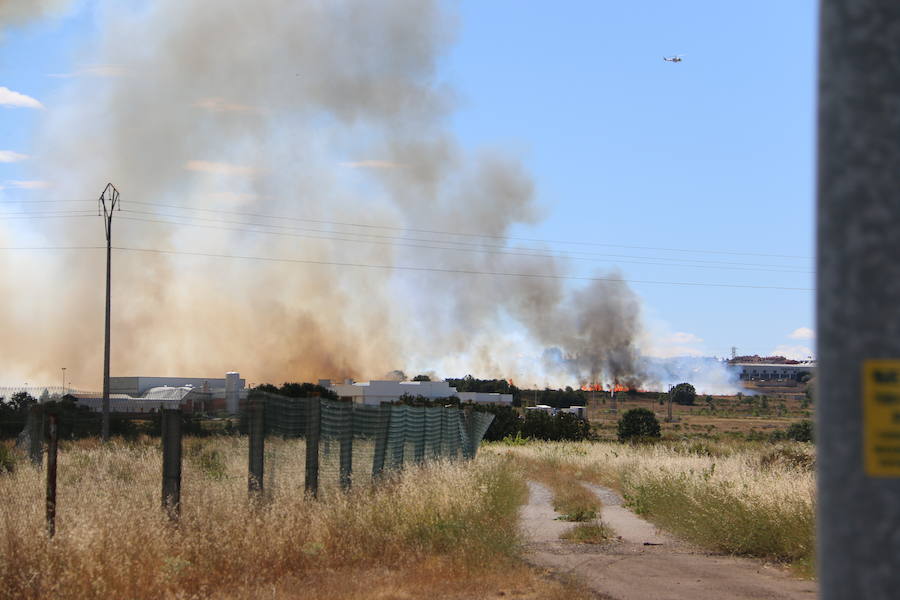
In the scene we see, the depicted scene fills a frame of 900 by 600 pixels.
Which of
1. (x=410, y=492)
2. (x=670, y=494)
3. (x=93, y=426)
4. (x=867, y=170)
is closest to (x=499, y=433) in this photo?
(x=93, y=426)

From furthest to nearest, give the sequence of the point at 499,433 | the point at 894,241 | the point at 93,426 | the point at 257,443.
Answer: the point at 499,433, the point at 93,426, the point at 257,443, the point at 894,241

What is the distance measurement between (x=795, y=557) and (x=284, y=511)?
643cm

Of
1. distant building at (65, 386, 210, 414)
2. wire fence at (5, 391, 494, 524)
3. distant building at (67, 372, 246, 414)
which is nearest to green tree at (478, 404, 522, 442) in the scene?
distant building at (65, 386, 210, 414)

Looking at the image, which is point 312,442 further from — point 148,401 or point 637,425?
point 148,401

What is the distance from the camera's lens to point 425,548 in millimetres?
11281

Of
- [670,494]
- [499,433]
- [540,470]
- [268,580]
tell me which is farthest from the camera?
[499,433]

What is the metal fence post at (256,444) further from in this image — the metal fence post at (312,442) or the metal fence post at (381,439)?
the metal fence post at (381,439)

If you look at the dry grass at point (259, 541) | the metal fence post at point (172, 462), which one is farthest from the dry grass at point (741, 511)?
the metal fence post at point (172, 462)

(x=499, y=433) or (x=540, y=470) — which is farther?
(x=499, y=433)

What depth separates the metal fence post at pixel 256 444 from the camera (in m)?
11.5

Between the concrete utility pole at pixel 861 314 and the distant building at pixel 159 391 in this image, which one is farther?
the distant building at pixel 159 391

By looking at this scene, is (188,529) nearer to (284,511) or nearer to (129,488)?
(284,511)

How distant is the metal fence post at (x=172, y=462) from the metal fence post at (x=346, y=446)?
3324 millimetres

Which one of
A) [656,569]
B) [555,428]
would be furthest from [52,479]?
[555,428]
